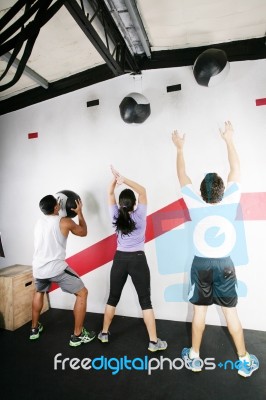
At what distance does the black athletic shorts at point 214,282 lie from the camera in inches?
78.0

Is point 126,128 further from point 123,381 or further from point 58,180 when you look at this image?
point 123,381

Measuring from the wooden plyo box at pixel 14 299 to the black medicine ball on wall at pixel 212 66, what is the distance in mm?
3109

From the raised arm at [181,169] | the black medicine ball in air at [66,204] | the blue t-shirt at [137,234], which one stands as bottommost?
the blue t-shirt at [137,234]

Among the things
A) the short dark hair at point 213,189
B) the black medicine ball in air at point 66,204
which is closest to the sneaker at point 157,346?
the short dark hair at point 213,189

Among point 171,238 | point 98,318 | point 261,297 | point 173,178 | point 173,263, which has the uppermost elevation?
point 173,178

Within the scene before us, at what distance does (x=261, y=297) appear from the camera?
103 inches

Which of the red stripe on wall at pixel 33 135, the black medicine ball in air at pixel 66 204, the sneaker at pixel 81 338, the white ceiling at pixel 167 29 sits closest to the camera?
the white ceiling at pixel 167 29

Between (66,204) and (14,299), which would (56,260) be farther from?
(14,299)

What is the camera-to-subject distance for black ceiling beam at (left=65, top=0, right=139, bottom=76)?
1.98 m

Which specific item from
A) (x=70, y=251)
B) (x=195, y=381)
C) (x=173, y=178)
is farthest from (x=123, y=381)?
(x=173, y=178)

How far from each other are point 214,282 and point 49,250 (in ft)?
5.42

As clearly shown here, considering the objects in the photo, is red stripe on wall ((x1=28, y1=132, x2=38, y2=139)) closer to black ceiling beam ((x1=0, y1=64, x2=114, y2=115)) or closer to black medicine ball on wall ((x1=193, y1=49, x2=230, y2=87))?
black ceiling beam ((x1=0, y1=64, x2=114, y2=115))

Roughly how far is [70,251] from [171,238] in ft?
4.71

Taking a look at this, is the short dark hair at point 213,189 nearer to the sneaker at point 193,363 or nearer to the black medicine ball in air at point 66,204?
the sneaker at point 193,363
